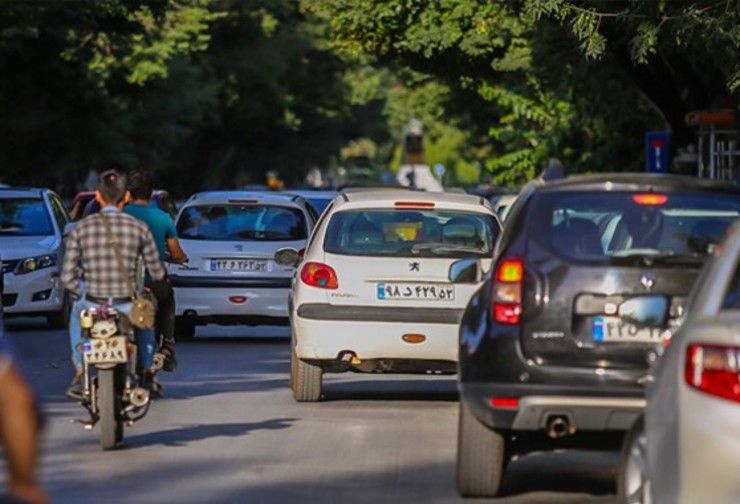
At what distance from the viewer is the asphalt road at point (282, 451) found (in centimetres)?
1036

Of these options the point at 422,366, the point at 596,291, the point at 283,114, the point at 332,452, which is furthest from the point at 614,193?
the point at 283,114

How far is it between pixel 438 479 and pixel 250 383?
5.58 m

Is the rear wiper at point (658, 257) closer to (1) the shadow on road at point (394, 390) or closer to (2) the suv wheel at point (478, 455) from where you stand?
(2) the suv wheel at point (478, 455)

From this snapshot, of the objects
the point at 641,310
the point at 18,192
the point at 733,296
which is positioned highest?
the point at 733,296

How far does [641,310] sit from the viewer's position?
966 cm

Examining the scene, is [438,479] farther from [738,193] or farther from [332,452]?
[738,193]

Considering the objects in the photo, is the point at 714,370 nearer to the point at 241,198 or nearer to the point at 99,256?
the point at 99,256

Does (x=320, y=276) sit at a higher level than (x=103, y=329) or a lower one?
lower

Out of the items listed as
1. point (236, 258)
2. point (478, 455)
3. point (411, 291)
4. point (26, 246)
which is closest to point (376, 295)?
point (411, 291)

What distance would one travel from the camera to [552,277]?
9625 mm

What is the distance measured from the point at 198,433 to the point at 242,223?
27.7ft

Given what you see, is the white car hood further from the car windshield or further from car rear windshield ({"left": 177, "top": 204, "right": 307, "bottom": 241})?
car rear windshield ({"left": 177, "top": 204, "right": 307, "bottom": 241})

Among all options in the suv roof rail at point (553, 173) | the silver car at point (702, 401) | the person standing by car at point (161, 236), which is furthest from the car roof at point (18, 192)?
the silver car at point (702, 401)

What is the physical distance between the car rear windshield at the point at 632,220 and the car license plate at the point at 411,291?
14.0 feet
